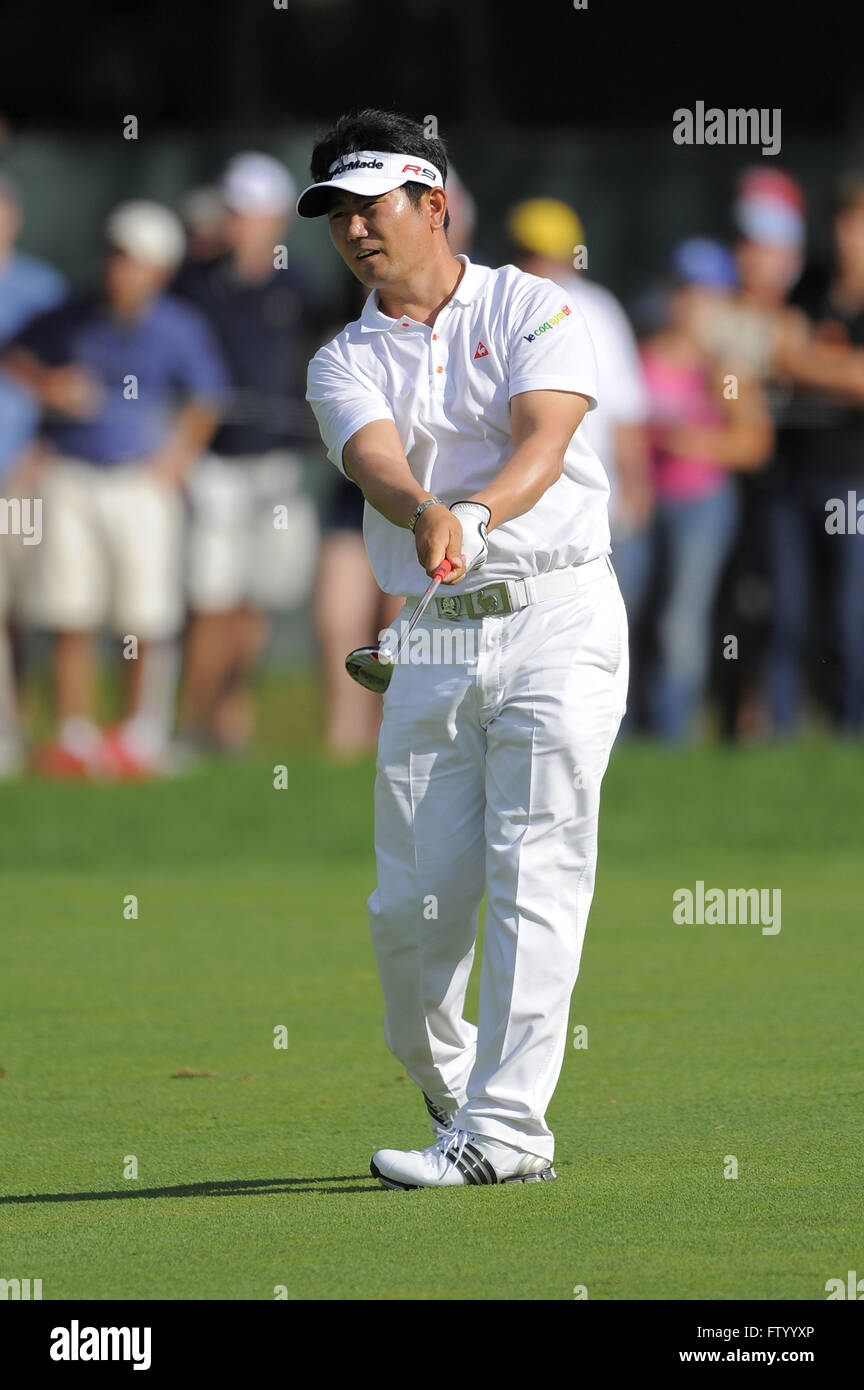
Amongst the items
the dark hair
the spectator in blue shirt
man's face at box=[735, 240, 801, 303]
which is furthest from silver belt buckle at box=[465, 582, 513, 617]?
man's face at box=[735, 240, 801, 303]

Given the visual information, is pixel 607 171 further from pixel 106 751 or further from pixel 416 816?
pixel 416 816

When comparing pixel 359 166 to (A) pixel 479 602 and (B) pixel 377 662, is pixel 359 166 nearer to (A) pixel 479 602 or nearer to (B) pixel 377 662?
(A) pixel 479 602

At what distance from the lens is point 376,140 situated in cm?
589

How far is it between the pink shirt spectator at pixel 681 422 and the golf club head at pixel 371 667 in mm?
8379

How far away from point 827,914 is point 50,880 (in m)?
3.89

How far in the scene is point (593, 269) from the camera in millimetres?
16172

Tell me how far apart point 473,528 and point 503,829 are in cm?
79

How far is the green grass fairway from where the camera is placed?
16.5 ft

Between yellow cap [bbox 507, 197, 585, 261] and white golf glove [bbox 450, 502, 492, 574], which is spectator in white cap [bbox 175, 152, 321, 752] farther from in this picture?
white golf glove [bbox 450, 502, 492, 574]

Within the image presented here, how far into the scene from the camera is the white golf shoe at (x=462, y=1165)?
226 inches

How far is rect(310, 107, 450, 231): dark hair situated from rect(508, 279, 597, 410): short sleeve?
0.38 metres

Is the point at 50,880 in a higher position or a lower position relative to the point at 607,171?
lower
